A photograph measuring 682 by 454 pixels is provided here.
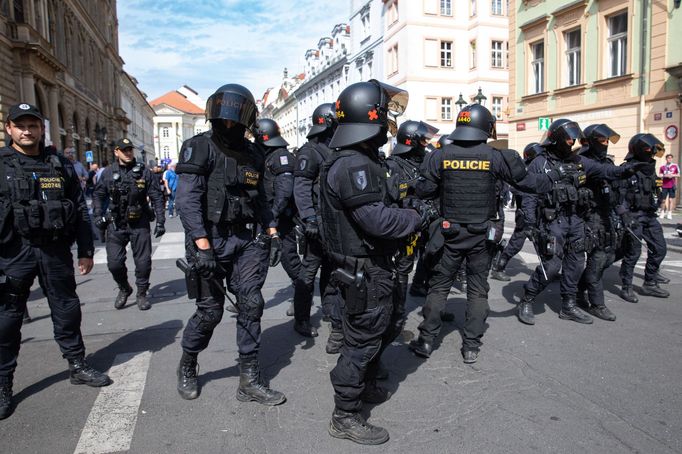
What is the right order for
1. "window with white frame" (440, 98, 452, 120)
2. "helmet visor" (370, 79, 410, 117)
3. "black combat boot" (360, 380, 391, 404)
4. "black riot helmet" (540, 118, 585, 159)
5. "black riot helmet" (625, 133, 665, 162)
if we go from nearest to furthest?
"black combat boot" (360, 380, 391, 404) < "helmet visor" (370, 79, 410, 117) < "black riot helmet" (540, 118, 585, 159) < "black riot helmet" (625, 133, 665, 162) < "window with white frame" (440, 98, 452, 120)

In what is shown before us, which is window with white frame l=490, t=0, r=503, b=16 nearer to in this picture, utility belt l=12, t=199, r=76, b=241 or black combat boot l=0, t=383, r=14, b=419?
utility belt l=12, t=199, r=76, b=241

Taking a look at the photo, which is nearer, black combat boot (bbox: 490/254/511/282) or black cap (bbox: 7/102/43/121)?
black cap (bbox: 7/102/43/121)

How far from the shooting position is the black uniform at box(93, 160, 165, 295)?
6.07m

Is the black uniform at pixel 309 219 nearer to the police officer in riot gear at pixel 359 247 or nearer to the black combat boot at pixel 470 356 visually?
the black combat boot at pixel 470 356

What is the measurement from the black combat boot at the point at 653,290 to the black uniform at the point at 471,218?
2937 millimetres

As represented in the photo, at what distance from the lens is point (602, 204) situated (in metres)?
5.59

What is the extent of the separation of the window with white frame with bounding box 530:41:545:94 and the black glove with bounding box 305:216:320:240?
19.2 meters

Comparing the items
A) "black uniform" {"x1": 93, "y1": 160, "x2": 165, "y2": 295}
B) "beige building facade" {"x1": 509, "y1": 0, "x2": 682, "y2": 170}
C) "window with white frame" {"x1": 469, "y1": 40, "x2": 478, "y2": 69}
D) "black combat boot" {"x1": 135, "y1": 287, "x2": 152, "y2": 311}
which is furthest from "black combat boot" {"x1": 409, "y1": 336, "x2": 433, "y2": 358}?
"window with white frame" {"x1": 469, "y1": 40, "x2": 478, "y2": 69}

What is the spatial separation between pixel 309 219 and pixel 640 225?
4.13m

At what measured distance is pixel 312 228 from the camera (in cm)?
478

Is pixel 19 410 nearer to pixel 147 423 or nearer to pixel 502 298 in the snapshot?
pixel 147 423

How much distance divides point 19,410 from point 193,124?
399 ft

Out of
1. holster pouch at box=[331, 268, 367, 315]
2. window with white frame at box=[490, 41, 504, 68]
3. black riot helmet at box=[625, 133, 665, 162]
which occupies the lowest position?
holster pouch at box=[331, 268, 367, 315]

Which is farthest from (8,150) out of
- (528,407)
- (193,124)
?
(193,124)
